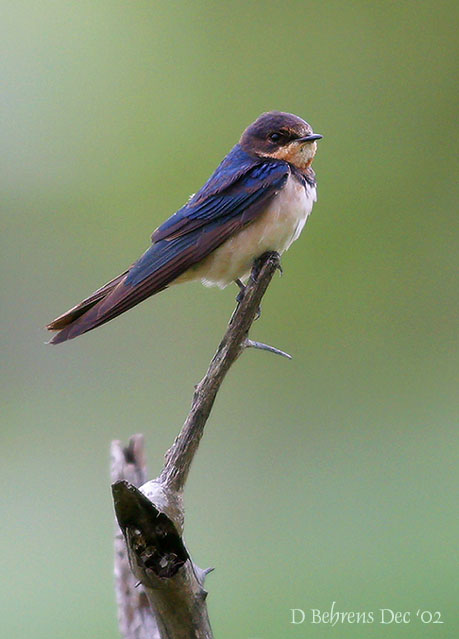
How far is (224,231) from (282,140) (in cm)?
41

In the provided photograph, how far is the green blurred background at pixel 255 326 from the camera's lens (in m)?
→ 4.47

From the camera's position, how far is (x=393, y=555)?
4367 mm

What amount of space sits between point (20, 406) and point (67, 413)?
34 cm

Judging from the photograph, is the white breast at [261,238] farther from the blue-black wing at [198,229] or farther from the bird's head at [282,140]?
the bird's head at [282,140]

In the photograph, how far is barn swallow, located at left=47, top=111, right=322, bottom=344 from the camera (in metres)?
2.74

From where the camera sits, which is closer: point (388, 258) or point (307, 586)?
point (307, 586)

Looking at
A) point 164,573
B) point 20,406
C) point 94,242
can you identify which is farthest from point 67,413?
point 164,573

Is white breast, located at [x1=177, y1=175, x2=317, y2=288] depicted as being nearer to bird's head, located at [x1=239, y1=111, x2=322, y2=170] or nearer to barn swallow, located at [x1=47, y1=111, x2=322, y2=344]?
barn swallow, located at [x1=47, y1=111, x2=322, y2=344]

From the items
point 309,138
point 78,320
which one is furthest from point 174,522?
point 309,138

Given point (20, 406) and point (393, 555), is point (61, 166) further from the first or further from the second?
point (393, 555)

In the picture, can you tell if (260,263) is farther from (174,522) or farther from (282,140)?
(174,522)

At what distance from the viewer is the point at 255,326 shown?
6.52 metres

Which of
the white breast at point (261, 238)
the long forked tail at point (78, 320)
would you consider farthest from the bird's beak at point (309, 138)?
the long forked tail at point (78, 320)

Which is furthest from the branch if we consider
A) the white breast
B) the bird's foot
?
the white breast
